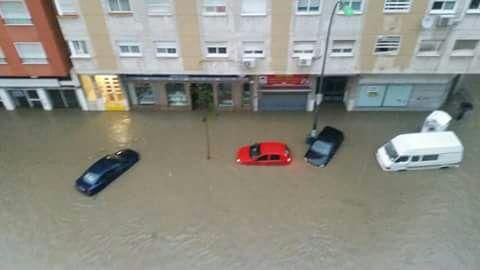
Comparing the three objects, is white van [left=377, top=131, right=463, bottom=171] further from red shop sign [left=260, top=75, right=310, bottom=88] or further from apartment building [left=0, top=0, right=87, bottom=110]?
apartment building [left=0, top=0, right=87, bottom=110]

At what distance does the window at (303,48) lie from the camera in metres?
20.2

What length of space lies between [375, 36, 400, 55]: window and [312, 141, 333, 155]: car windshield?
577 centimetres

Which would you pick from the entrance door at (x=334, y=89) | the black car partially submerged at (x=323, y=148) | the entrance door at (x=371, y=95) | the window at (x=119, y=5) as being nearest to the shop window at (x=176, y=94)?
the window at (x=119, y=5)

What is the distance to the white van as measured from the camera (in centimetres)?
1952

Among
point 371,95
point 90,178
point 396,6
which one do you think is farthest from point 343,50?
Result: point 90,178

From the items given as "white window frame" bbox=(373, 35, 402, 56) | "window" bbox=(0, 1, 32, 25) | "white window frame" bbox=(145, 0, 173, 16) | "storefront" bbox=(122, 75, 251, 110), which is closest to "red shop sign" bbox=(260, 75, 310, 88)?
"storefront" bbox=(122, 75, 251, 110)

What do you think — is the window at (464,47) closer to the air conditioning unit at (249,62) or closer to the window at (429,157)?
the window at (429,157)

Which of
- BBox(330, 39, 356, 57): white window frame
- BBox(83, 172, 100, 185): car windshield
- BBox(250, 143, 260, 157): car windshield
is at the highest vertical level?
BBox(330, 39, 356, 57): white window frame

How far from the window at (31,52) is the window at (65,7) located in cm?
262

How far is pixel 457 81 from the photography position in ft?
77.3

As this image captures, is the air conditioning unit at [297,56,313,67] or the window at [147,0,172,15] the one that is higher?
the window at [147,0,172,15]

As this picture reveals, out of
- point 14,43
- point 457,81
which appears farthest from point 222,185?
point 457,81

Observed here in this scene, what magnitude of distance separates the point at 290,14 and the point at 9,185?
17.3 metres

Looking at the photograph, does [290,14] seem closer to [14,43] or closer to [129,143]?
[129,143]
